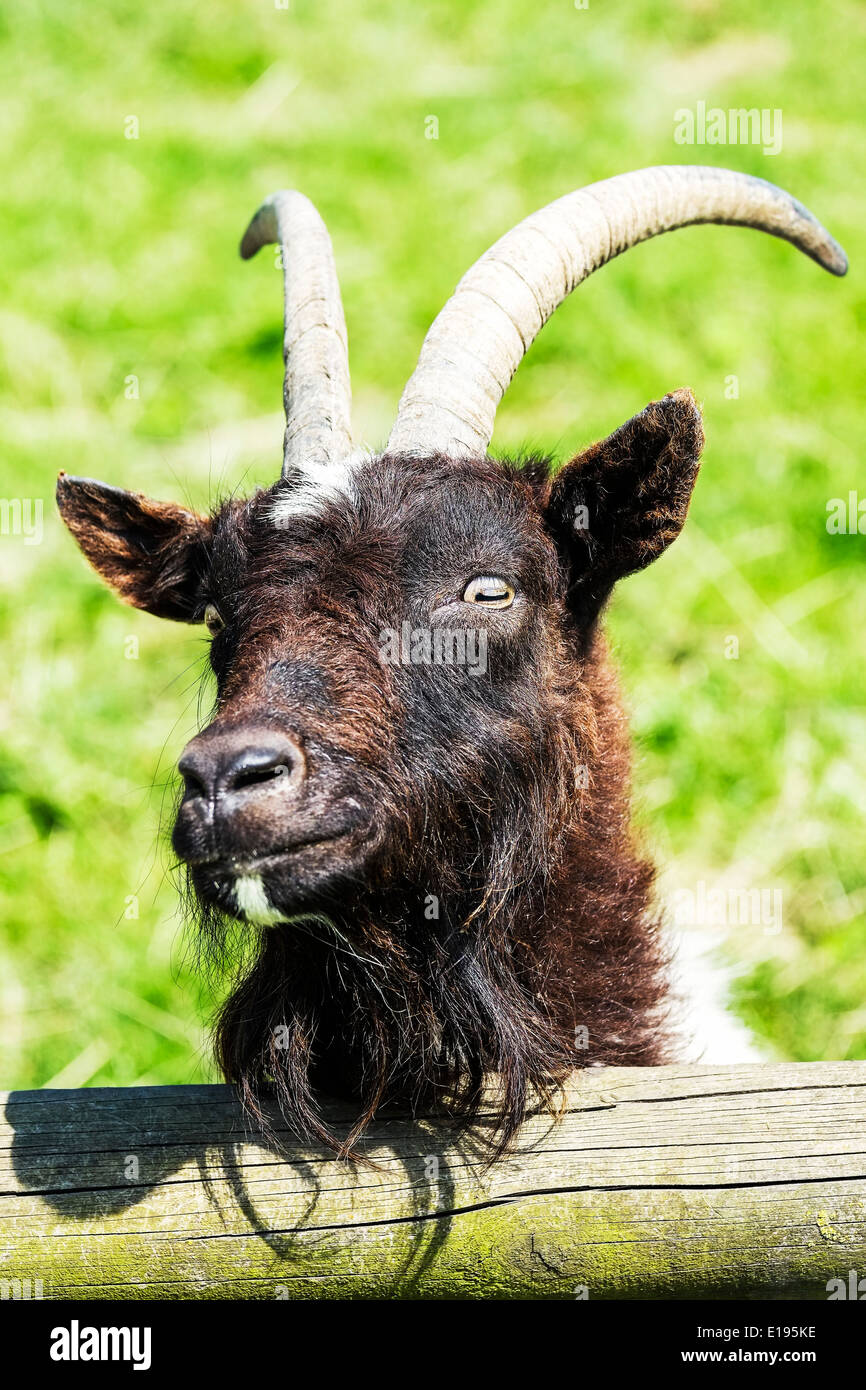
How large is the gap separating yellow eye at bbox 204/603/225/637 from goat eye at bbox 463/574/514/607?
2.36ft

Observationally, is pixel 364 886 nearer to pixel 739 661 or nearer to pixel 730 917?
pixel 730 917

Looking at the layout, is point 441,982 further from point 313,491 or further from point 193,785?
point 313,491

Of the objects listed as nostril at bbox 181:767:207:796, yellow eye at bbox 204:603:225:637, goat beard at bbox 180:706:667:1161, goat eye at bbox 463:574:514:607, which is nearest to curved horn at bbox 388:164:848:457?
goat eye at bbox 463:574:514:607

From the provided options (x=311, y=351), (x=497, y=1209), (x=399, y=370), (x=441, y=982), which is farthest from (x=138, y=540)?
(x=399, y=370)

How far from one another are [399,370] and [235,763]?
25.4ft

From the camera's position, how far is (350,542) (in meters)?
3.57

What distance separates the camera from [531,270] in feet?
13.9

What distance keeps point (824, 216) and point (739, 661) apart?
4790 mm

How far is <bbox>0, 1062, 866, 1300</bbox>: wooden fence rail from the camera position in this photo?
3160mm

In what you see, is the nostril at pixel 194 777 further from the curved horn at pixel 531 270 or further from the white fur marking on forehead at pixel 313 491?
the curved horn at pixel 531 270

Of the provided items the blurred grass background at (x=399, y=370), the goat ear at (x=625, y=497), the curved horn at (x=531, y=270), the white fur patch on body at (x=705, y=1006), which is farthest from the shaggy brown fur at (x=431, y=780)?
the blurred grass background at (x=399, y=370)

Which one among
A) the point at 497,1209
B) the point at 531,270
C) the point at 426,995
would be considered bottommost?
the point at 497,1209

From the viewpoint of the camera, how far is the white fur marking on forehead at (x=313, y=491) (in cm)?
366

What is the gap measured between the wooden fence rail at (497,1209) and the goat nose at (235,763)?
0.99m
